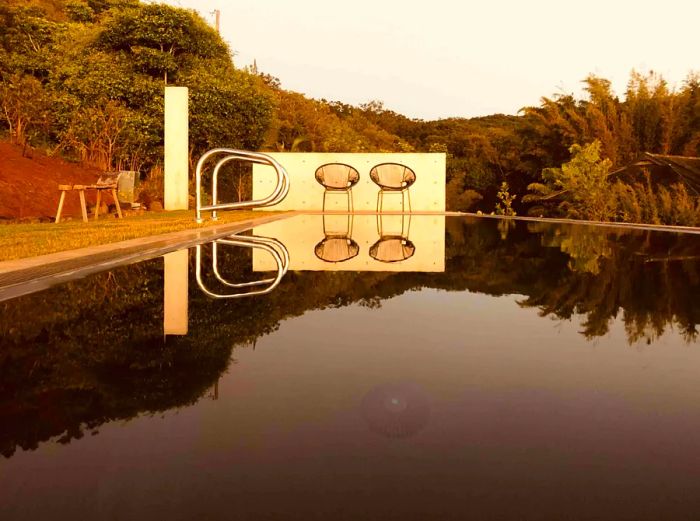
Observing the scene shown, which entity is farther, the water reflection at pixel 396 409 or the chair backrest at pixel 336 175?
the chair backrest at pixel 336 175

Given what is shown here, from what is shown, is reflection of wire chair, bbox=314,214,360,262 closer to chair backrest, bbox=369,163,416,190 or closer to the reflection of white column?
the reflection of white column

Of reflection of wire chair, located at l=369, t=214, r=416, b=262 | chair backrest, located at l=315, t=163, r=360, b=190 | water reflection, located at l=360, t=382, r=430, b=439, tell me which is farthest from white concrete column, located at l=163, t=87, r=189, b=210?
water reflection, located at l=360, t=382, r=430, b=439

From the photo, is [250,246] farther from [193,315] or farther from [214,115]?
[214,115]

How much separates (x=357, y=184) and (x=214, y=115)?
3.82m

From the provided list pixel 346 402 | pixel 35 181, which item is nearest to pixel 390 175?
pixel 35 181

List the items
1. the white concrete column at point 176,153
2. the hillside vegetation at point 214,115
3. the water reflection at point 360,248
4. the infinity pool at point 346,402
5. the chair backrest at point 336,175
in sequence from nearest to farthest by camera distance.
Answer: the infinity pool at point 346,402, the water reflection at point 360,248, the hillside vegetation at point 214,115, the white concrete column at point 176,153, the chair backrest at point 336,175

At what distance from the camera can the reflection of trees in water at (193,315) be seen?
88.3 inches

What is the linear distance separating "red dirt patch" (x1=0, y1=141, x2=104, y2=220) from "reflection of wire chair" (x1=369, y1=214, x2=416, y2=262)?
486 cm

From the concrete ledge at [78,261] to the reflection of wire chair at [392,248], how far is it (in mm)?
1906

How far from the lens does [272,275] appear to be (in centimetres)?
546

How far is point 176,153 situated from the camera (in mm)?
13969

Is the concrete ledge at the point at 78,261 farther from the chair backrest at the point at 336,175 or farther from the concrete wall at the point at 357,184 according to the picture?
the concrete wall at the point at 357,184

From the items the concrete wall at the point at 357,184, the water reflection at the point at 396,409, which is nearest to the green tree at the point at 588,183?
the concrete wall at the point at 357,184

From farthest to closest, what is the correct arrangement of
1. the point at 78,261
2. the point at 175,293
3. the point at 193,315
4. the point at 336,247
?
the point at 336,247, the point at 78,261, the point at 175,293, the point at 193,315
